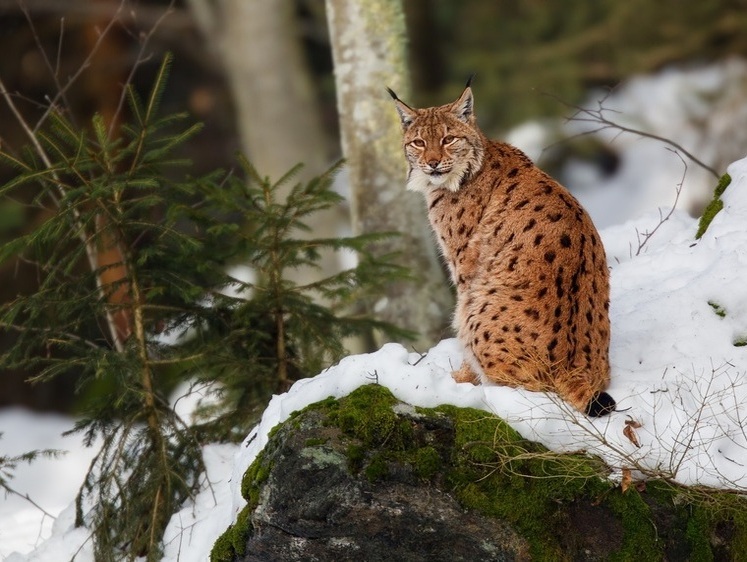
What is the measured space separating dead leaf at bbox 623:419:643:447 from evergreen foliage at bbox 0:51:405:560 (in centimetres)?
196

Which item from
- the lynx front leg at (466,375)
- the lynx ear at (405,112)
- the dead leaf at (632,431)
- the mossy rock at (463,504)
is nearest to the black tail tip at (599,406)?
the dead leaf at (632,431)

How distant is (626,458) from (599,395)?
1.51 ft

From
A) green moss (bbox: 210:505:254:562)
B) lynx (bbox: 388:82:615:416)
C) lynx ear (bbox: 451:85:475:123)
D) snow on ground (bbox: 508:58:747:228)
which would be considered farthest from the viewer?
snow on ground (bbox: 508:58:747:228)

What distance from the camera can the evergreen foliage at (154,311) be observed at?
574 cm

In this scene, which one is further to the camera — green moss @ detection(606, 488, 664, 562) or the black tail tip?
the black tail tip

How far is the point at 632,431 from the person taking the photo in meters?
4.69

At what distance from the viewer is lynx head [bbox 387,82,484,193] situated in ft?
19.8

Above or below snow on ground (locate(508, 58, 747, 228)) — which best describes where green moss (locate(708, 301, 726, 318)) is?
below

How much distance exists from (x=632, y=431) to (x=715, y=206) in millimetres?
2111

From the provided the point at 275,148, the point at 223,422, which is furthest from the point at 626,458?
the point at 275,148

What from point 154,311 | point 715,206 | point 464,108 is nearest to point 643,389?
point 715,206

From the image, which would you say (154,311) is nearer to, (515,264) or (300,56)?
(515,264)

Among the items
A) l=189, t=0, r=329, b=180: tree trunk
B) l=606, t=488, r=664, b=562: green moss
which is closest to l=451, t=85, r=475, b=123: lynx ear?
l=606, t=488, r=664, b=562: green moss

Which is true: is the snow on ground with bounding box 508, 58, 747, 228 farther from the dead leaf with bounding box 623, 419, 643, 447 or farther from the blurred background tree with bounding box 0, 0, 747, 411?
the dead leaf with bounding box 623, 419, 643, 447
